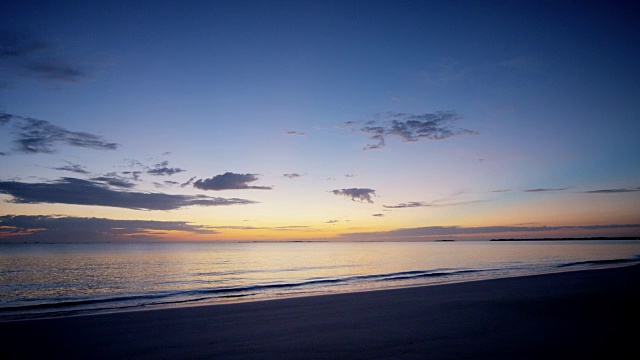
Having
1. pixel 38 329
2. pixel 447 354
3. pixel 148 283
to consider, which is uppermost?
pixel 447 354

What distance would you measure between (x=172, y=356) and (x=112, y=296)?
56.5 feet

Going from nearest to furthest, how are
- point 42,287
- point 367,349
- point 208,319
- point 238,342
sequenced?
point 367,349
point 238,342
point 208,319
point 42,287

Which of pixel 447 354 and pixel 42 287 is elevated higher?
pixel 447 354

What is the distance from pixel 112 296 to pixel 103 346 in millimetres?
15107

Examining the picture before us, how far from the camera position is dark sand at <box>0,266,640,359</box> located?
279 inches

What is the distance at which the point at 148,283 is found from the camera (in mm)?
28141

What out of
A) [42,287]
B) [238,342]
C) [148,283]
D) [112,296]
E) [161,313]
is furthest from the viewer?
[148,283]

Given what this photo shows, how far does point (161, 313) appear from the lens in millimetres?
13016


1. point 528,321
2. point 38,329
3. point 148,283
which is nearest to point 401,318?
point 528,321

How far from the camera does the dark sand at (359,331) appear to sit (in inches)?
279

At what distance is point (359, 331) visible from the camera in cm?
880

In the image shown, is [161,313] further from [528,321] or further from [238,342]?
[528,321]

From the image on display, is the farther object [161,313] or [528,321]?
[161,313]

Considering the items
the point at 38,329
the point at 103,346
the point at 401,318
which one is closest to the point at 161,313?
the point at 38,329
